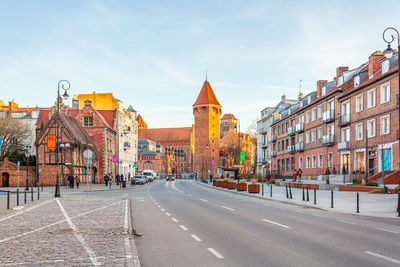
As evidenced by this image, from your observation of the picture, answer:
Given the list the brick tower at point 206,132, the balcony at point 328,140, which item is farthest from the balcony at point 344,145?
the brick tower at point 206,132

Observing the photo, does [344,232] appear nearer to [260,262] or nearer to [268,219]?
[268,219]

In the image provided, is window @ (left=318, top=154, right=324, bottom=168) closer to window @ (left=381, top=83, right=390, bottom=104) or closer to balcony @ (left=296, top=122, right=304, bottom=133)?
balcony @ (left=296, top=122, right=304, bottom=133)

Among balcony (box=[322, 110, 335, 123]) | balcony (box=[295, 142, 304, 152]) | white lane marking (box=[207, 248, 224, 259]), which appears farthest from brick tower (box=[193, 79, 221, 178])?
white lane marking (box=[207, 248, 224, 259])

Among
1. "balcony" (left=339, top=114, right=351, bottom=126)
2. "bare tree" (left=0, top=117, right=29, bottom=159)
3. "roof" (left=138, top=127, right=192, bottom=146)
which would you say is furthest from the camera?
"roof" (left=138, top=127, right=192, bottom=146)

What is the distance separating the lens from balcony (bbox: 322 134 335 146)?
44594 mm

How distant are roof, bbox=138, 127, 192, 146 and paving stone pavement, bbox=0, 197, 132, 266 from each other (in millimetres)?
153964

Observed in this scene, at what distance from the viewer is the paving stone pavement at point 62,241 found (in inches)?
286

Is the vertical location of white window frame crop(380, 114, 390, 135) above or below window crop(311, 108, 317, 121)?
below

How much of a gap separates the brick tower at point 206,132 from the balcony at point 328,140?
255 ft

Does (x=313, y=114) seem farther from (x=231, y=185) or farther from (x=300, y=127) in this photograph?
(x=231, y=185)

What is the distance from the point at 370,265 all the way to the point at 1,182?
5093 centimetres

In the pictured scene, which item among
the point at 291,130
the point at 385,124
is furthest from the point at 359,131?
the point at 291,130

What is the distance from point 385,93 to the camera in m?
34.7

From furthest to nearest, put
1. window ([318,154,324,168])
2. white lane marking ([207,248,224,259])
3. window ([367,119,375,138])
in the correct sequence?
1. window ([318,154,324,168])
2. window ([367,119,375,138])
3. white lane marking ([207,248,224,259])
